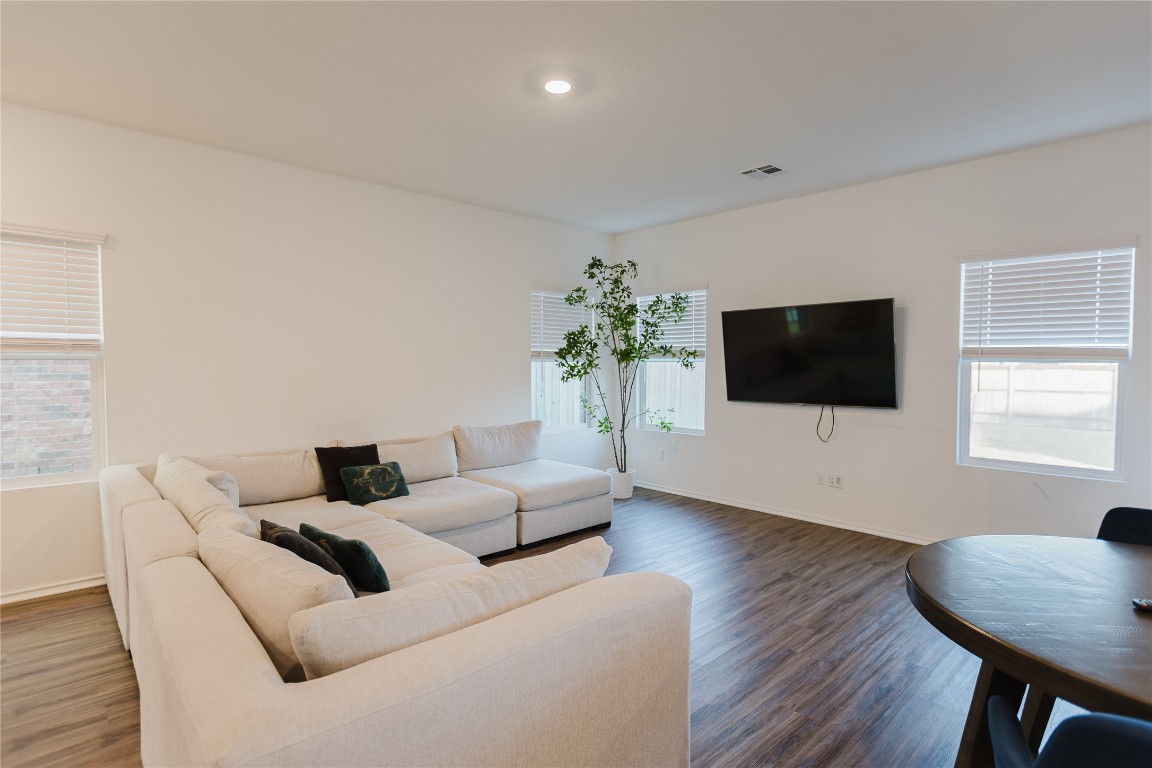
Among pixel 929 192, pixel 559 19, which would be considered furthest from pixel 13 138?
pixel 929 192

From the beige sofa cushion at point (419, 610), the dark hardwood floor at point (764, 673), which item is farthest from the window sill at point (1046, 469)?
the beige sofa cushion at point (419, 610)

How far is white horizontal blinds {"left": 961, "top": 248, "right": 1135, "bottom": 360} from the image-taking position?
3.47 m

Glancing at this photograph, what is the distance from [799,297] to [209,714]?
484 cm

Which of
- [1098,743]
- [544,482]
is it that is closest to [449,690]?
[1098,743]

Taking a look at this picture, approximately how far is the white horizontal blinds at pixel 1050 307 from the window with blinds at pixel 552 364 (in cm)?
344

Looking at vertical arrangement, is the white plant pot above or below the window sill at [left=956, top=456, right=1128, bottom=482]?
below

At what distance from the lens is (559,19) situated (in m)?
2.30

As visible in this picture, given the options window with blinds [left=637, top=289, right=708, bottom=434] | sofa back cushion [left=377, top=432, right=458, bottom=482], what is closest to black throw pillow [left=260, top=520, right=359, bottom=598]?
sofa back cushion [left=377, top=432, right=458, bottom=482]

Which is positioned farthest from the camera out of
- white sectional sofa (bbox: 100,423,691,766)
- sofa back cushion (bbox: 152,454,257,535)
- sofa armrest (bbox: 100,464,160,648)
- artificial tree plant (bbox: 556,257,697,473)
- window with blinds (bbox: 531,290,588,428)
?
window with blinds (bbox: 531,290,588,428)

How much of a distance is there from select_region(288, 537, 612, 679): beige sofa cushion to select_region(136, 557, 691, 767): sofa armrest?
0.28ft

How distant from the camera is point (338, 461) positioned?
3.87 meters

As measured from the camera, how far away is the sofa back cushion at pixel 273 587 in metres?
1.34

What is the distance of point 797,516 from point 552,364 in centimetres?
270

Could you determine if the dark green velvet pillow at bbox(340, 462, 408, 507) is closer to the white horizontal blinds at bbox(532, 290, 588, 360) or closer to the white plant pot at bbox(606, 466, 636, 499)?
the white horizontal blinds at bbox(532, 290, 588, 360)
